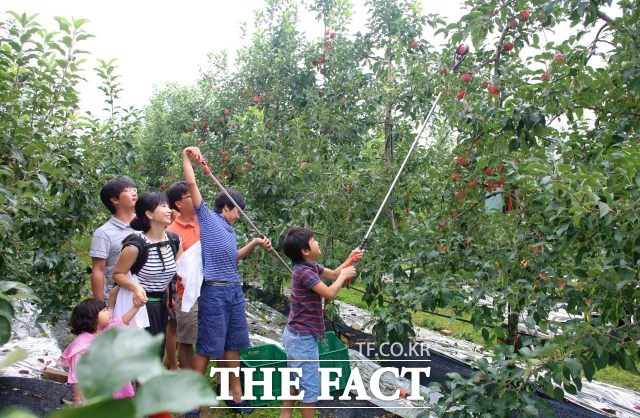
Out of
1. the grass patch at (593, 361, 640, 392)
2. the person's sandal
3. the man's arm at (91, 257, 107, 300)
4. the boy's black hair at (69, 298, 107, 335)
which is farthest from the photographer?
the grass patch at (593, 361, 640, 392)

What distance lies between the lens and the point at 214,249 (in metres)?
3.33

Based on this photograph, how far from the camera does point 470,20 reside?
8.59ft

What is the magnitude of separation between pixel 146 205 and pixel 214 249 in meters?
0.53

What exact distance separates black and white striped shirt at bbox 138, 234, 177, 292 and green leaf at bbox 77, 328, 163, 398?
2741mm

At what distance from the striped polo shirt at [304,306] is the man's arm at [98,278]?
0.95 metres

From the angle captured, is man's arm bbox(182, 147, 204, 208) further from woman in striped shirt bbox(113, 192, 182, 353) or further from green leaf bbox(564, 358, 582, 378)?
green leaf bbox(564, 358, 582, 378)

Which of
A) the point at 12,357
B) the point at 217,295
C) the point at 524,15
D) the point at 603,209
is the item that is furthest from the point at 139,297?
the point at 12,357

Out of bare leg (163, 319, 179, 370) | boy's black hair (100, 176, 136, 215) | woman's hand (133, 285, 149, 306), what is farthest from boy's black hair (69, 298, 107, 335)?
bare leg (163, 319, 179, 370)

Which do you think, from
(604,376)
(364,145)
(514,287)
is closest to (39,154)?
(514,287)

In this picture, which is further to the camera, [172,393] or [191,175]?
[191,175]

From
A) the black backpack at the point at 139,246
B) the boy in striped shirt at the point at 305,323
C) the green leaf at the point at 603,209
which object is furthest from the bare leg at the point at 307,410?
the green leaf at the point at 603,209

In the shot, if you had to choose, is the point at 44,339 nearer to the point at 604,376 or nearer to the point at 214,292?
the point at 214,292

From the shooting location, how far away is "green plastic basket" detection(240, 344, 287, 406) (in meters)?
3.54

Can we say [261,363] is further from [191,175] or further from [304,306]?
[191,175]
